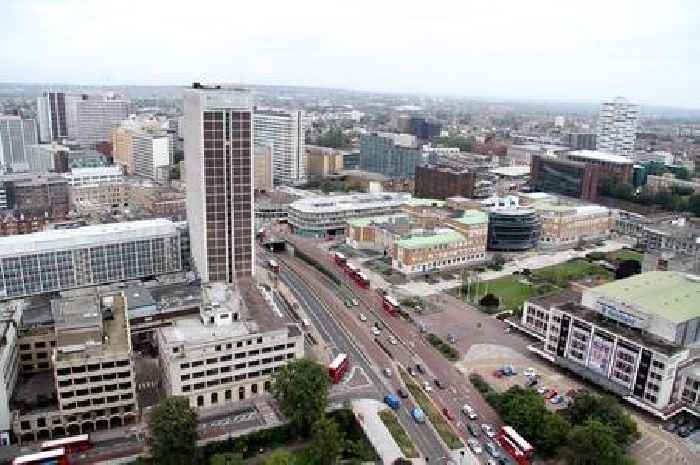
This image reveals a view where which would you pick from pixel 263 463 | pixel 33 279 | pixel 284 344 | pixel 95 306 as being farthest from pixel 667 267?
pixel 33 279

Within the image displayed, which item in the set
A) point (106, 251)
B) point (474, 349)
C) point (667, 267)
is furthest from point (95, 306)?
point (667, 267)

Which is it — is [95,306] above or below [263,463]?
above

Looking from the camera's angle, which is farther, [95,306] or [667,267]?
[667,267]

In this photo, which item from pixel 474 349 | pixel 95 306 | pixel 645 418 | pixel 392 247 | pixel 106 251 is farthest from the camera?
pixel 392 247

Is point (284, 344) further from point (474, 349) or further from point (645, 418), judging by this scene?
point (645, 418)

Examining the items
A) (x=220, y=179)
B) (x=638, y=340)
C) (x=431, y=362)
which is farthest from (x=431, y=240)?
(x=638, y=340)

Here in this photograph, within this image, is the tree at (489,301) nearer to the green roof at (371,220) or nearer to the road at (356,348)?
the road at (356,348)

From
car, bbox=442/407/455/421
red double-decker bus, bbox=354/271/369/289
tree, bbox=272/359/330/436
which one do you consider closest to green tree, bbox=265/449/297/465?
tree, bbox=272/359/330/436

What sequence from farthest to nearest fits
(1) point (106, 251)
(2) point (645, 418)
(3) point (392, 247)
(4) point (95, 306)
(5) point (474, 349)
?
(3) point (392, 247), (1) point (106, 251), (5) point (474, 349), (4) point (95, 306), (2) point (645, 418)
